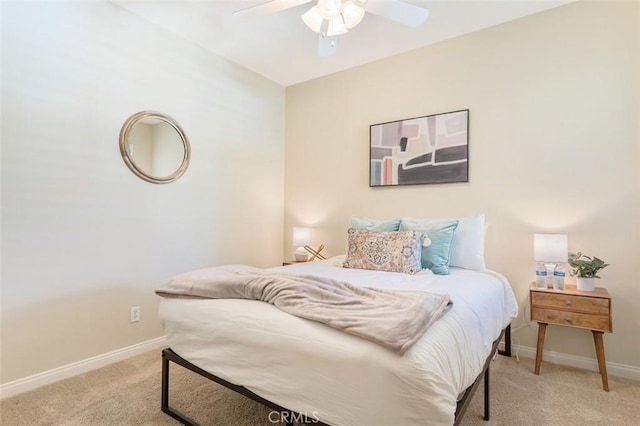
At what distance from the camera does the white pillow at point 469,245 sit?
238 centimetres

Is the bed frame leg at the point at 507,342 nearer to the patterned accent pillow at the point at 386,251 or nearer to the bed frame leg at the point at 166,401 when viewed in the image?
the patterned accent pillow at the point at 386,251

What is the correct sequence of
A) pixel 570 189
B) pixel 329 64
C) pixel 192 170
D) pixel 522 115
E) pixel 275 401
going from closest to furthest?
pixel 275 401, pixel 570 189, pixel 522 115, pixel 192 170, pixel 329 64

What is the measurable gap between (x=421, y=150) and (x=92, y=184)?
2712mm

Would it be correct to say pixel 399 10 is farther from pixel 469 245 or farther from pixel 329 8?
pixel 469 245

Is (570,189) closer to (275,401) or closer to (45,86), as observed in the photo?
(275,401)

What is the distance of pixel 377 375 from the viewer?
3.24 ft

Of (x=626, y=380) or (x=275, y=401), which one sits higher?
(x=275, y=401)

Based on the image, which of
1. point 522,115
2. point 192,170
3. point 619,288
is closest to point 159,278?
point 192,170

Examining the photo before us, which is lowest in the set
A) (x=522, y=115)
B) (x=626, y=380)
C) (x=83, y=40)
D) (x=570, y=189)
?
(x=626, y=380)

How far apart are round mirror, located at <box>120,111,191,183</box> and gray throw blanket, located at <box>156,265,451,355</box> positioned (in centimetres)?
131

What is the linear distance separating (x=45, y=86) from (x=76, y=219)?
35.0 inches

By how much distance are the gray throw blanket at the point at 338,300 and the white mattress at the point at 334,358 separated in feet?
0.11

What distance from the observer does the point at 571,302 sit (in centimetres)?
210

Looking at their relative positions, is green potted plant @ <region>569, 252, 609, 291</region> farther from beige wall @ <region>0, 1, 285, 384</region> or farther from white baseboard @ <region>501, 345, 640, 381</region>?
beige wall @ <region>0, 1, 285, 384</region>
